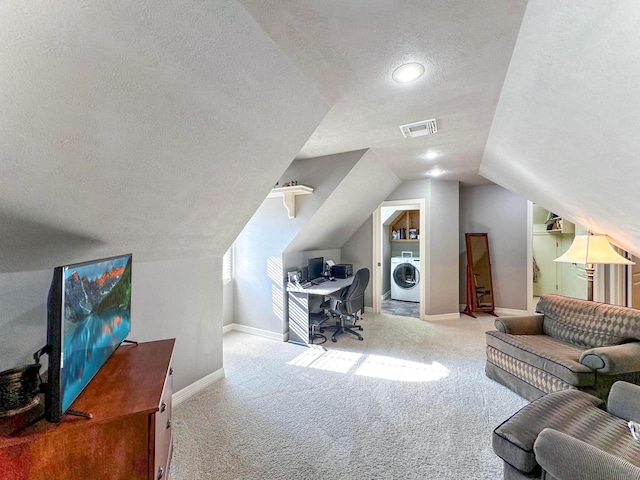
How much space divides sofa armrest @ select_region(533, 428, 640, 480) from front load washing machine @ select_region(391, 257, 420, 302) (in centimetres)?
456

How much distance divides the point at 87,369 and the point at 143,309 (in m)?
0.91

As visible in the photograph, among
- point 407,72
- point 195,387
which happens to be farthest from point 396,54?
point 195,387

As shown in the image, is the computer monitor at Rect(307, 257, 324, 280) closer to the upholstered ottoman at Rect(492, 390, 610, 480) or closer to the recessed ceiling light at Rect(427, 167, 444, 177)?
the recessed ceiling light at Rect(427, 167, 444, 177)

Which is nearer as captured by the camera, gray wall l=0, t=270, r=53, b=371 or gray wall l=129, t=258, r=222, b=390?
gray wall l=0, t=270, r=53, b=371

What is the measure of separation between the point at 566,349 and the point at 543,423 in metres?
1.35

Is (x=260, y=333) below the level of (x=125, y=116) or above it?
below

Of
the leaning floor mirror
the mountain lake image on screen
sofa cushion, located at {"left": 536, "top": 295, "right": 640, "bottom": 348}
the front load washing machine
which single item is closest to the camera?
the mountain lake image on screen

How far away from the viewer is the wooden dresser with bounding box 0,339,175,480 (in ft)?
3.05

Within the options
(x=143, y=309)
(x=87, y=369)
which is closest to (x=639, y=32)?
(x=87, y=369)

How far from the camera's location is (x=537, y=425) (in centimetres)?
138

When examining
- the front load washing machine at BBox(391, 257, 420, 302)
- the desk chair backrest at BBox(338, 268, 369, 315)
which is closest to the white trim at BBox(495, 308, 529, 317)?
the front load washing machine at BBox(391, 257, 420, 302)

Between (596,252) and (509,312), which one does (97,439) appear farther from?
(509,312)

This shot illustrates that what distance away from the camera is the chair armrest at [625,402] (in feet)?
4.71

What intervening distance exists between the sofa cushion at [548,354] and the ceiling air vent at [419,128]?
Result: 6.91ft
